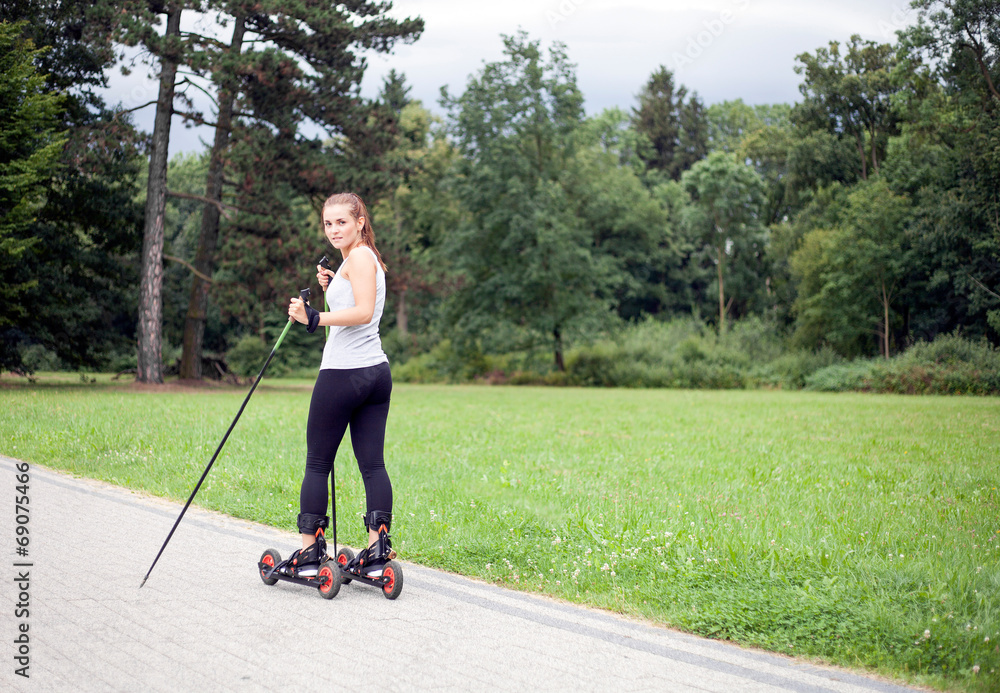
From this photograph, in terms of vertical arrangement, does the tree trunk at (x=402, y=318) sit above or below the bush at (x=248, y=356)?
above

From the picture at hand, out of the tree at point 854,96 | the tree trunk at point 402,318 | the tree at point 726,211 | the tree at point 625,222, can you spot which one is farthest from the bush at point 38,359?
the tree at point 854,96

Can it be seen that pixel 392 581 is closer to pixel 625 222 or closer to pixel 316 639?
pixel 316 639

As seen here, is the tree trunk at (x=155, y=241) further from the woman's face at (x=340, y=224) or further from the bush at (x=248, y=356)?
the woman's face at (x=340, y=224)

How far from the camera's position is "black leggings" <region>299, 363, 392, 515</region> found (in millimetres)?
5039

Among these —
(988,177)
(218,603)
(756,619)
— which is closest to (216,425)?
(218,603)

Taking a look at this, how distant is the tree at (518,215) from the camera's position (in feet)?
136

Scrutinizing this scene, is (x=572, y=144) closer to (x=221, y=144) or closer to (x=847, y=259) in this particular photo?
(x=847, y=259)

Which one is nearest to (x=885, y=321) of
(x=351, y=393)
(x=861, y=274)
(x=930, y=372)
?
(x=861, y=274)

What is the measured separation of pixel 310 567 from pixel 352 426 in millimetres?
893

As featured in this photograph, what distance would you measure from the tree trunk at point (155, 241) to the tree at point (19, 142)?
3534 mm

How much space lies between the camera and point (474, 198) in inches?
1677

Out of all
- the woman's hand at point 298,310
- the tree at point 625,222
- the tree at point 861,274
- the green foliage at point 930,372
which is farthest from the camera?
the tree at point 625,222

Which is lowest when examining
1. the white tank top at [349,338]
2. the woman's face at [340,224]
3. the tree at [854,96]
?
the white tank top at [349,338]

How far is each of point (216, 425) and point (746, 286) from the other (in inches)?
1916
